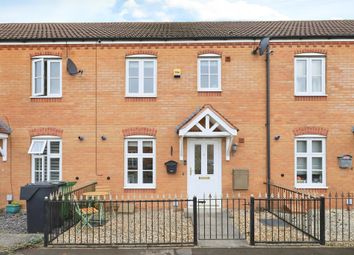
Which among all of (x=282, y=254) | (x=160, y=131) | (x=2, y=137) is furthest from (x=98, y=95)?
(x=282, y=254)

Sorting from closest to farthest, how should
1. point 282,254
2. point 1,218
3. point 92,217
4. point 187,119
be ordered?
point 282,254
point 92,217
point 1,218
point 187,119

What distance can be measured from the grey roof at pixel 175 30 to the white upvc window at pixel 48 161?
145 inches

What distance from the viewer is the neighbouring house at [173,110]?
1323 centimetres

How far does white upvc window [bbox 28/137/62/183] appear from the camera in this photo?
13.4m

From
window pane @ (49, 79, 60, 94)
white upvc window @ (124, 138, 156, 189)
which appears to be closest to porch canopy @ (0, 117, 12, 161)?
window pane @ (49, 79, 60, 94)

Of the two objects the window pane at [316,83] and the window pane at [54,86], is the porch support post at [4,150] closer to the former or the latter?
the window pane at [54,86]

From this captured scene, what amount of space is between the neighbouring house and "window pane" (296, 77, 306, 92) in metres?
0.04

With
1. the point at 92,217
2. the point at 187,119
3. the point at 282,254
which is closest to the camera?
the point at 282,254

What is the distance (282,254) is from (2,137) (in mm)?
10084

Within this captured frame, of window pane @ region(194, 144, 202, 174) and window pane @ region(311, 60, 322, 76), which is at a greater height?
window pane @ region(311, 60, 322, 76)

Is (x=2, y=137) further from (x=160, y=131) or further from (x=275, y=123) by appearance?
(x=275, y=123)

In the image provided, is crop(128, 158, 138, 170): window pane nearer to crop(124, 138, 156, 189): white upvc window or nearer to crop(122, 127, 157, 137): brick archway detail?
crop(124, 138, 156, 189): white upvc window

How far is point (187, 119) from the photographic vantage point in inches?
507

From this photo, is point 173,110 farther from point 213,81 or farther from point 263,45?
point 263,45
